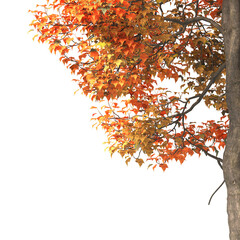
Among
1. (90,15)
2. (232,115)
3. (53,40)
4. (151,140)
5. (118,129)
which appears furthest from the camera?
(118,129)

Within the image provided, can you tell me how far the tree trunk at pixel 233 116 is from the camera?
15.0ft

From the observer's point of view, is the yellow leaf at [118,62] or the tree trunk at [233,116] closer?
the yellow leaf at [118,62]

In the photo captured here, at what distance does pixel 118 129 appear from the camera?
5.38 metres

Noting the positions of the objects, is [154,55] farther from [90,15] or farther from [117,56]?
[90,15]

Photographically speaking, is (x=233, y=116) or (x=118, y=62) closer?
(x=118, y=62)

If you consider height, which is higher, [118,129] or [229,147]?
[118,129]

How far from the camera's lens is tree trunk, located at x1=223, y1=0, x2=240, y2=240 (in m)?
4.58

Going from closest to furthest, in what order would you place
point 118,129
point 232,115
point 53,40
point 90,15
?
point 90,15 < point 53,40 < point 232,115 < point 118,129

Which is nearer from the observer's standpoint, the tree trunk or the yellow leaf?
the yellow leaf

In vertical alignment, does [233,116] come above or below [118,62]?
below

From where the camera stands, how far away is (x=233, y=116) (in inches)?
185

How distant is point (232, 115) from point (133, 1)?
5.58ft

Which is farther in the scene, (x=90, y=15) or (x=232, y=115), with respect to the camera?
(x=232, y=115)

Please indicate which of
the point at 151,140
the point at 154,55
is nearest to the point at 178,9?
the point at 154,55
